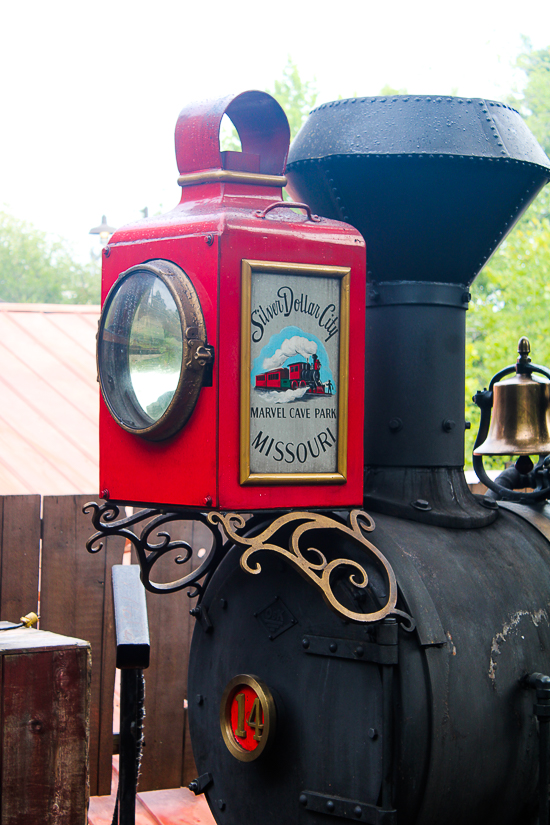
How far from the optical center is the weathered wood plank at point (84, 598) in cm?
336

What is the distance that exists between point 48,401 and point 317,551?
13.9 feet

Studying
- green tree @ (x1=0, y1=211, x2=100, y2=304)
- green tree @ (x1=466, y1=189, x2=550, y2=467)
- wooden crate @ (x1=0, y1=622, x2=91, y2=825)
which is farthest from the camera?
green tree @ (x1=0, y1=211, x2=100, y2=304)

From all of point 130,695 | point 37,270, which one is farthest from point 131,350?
point 37,270

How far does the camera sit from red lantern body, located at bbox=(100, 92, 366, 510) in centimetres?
177

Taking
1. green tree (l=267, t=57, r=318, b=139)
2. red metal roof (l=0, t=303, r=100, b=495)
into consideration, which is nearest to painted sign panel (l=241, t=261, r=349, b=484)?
red metal roof (l=0, t=303, r=100, b=495)

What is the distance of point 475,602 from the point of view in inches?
79.9

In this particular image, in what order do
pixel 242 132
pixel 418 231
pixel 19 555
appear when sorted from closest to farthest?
pixel 242 132 → pixel 418 231 → pixel 19 555

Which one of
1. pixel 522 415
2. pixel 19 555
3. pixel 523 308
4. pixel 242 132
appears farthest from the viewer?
pixel 523 308

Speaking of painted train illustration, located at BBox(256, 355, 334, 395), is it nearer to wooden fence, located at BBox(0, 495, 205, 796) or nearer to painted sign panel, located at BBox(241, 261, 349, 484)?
painted sign panel, located at BBox(241, 261, 349, 484)

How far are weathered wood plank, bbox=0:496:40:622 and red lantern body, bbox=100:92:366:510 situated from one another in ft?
4.47

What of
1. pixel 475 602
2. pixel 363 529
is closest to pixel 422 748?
pixel 475 602

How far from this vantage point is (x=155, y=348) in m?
1.89

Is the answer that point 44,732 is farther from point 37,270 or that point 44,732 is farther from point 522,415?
point 37,270

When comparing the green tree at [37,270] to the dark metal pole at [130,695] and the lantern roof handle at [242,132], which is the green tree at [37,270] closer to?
the lantern roof handle at [242,132]
